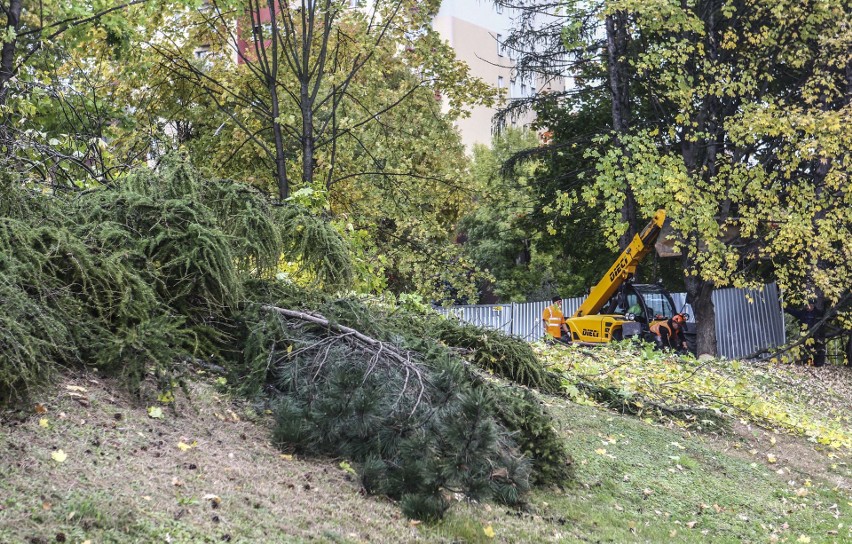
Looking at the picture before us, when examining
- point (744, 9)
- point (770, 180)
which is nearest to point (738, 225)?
point (770, 180)

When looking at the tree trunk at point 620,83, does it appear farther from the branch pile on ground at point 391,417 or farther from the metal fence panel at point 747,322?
the branch pile on ground at point 391,417

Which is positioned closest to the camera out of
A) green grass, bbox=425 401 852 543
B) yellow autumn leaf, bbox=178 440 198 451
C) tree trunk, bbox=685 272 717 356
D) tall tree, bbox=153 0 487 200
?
yellow autumn leaf, bbox=178 440 198 451

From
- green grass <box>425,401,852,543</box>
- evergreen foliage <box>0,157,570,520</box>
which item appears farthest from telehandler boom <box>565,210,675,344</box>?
evergreen foliage <box>0,157,570,520</box>

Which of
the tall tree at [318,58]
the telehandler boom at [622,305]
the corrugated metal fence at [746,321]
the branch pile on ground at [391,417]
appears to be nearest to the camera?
the branch pile on ground at [391,417]

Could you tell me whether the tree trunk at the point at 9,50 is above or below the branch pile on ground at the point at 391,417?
above

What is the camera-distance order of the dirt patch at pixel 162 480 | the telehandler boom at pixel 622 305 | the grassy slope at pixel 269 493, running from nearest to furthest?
the dirt patch at pixel 162 480
the grassy slope at pixel 269 493
the telehandler boom at pixel 622 305

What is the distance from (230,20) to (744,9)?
36.9ft

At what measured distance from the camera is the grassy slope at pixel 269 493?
14.2 ft

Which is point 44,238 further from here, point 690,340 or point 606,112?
point 606,112

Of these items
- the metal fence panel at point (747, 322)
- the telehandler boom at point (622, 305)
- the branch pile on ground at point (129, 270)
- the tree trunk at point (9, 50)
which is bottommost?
the metal fence panel at point (747, 322)

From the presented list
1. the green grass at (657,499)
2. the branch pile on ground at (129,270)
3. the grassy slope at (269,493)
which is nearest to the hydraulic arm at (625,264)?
the green grass at (657,499)

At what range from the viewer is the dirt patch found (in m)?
4.22

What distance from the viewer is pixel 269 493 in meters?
5.15

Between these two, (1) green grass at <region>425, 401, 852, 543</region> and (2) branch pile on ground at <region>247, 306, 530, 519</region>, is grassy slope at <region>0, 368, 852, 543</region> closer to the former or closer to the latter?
(1) green grass at <region>425, 401, 852, 543</region>
